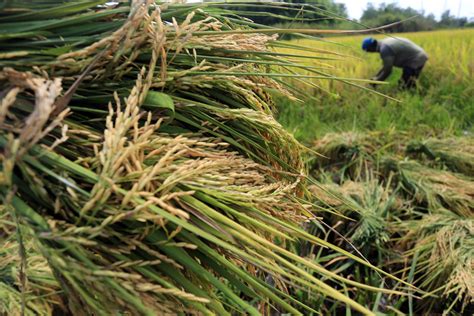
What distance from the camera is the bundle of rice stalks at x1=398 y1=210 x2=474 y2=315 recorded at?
1.96 m

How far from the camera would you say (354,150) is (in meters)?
3.41

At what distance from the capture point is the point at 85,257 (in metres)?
0.47

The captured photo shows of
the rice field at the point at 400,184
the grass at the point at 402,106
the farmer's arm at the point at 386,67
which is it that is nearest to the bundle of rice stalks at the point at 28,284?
the rice field at the point at 400,184

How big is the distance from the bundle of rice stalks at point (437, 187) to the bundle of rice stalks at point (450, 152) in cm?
16

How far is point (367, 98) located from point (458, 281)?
11.8 feet

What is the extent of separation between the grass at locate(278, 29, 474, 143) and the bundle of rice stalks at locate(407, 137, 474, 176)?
517mm

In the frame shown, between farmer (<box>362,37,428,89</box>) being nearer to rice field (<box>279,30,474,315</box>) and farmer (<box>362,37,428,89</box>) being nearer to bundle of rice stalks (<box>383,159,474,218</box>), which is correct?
rice field (<box>279,30,474,315</box>)

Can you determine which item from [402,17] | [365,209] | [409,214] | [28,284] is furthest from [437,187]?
[402,17]

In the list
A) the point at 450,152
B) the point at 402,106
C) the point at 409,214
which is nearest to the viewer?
the point at 409,214

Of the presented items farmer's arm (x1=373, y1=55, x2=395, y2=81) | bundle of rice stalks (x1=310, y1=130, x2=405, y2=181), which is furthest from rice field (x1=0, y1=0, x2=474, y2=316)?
farmer's arm (x1=373, y1=55, x2=395, y2=81)

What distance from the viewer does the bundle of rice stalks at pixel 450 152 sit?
3.13m

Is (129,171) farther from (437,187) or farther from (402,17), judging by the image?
(402,17)

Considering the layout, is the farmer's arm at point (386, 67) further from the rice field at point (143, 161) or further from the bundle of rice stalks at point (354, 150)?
the rice field at point (143, 161)

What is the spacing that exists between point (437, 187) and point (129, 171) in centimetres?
255
